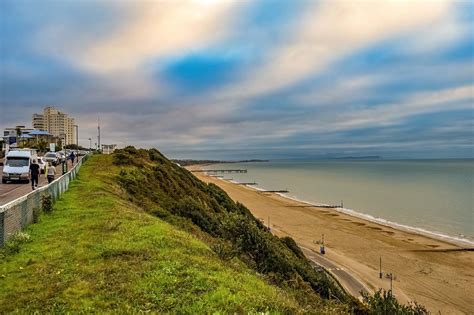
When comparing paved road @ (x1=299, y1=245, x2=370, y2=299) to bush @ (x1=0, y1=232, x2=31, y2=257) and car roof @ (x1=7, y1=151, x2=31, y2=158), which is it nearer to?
bush @ (x1=0, y1=232, x2=31, y2=257)

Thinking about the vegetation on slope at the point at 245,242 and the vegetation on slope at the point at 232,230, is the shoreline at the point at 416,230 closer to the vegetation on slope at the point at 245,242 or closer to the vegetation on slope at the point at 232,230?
the vegetation on slope at the point at 245,242

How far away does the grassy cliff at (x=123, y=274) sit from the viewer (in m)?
6.55

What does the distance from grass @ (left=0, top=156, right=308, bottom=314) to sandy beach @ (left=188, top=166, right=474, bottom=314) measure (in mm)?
19152

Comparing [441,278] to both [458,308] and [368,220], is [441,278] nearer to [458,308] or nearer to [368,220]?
[458,308]

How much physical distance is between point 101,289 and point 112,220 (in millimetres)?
6116

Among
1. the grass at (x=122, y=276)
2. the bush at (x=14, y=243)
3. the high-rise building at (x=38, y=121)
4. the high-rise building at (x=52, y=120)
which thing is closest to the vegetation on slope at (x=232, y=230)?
the grass at (x=122, y=276)

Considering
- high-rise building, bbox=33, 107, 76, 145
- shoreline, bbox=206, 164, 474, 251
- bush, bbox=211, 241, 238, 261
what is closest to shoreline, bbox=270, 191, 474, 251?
shoreline, bbox=206, 164, 474, 251

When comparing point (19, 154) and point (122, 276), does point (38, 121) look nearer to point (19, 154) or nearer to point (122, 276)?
point (19, 154)

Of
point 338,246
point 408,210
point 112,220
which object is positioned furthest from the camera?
Result: point 408,210

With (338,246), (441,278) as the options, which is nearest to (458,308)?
(441,278)

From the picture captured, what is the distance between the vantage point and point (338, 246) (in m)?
38.7

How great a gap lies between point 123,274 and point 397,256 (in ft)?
Answer: 108

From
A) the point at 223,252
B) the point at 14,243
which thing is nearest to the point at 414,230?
the point at 223,252

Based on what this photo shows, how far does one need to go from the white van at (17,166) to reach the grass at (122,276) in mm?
15463
